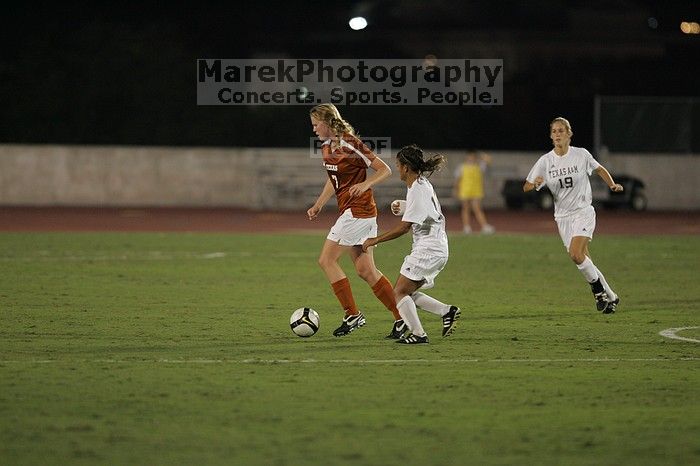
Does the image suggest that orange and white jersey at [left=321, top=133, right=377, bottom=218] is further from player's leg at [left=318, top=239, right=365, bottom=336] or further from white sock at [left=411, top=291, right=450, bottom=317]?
white sock at [left=411, top=291, right=450, bottom=317]

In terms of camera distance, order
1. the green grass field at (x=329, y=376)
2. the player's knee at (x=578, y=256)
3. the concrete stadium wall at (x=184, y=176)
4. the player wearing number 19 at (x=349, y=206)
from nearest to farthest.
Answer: the green grass field at (x=329, y=376)
the player wearing number 19 at (x=349, y=206)
the player's knee at (x=578, y=256)
the concrete stadium wall at (x=184, y=176)

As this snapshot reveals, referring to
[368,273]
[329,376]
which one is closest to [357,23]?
[368,273]

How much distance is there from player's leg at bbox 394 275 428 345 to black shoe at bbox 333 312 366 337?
782mm

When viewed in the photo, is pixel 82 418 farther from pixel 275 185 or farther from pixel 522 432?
pixel 275 185

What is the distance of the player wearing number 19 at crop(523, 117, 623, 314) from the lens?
1409 centimetres

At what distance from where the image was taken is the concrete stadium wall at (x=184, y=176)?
39.0m

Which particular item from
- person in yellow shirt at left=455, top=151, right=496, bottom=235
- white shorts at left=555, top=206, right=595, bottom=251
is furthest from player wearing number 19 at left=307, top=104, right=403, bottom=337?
person in yellow shirt at left=455, top=151, right=496, bottom=235

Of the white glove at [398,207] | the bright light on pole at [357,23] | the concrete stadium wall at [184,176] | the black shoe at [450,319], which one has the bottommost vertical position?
the black shoe at [450,319]

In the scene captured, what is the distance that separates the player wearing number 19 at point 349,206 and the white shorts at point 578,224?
3.53 m

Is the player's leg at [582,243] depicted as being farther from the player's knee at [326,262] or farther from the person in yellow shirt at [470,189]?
the person in yellow shirt at [470,189]

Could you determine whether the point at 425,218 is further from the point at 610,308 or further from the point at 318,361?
the point at 610,308

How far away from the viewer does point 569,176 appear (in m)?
14.2

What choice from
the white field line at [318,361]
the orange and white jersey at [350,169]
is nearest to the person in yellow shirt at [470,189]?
the orange and white jersey at [350,169]

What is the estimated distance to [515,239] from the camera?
26.8 m
